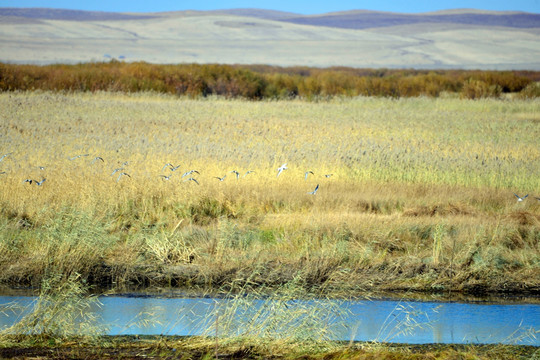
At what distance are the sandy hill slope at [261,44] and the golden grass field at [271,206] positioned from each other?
92.0 m

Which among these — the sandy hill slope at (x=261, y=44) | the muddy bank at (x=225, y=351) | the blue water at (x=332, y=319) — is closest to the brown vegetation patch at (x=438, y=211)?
the blue water at (x=332, y=319)

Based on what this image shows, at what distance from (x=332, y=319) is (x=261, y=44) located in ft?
495

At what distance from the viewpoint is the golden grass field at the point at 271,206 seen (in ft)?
35.2

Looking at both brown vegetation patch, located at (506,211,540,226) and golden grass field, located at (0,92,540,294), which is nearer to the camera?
golden grass field, located at (0,92,540,294)

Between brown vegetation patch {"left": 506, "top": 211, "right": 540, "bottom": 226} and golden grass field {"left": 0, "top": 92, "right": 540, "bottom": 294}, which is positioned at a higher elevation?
brown vegetation patch {"left": 506, "top": 211, "right": 540, "bottom": 226}

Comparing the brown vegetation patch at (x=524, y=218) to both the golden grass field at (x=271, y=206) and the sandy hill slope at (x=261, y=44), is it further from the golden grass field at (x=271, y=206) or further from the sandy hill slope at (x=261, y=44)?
the sandy hill slope at (x=261, y=44)

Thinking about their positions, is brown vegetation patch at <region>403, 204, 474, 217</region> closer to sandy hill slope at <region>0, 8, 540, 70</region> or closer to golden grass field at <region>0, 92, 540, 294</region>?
golden grass field at <region>0, 92, 540, 294</region>

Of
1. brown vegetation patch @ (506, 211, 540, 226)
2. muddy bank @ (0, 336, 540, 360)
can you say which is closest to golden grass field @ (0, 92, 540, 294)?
brown vegetation patch @ (506, 211, 540, 226)

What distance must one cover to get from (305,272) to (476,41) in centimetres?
16028

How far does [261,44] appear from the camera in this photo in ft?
513

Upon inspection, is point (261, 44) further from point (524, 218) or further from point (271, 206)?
point (524, 218)

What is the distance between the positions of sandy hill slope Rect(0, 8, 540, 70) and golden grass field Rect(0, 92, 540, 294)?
92.0 metres

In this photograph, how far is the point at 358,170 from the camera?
1827 cm

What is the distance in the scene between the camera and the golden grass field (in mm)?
10719
